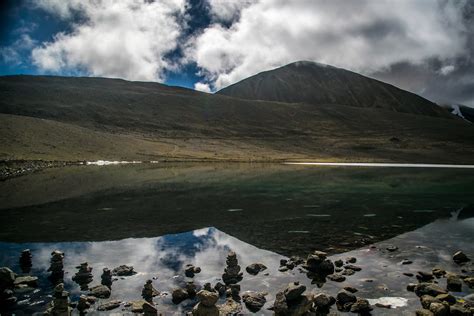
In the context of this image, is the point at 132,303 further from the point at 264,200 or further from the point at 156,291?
the point at 264,200

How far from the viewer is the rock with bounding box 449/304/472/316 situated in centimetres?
1340

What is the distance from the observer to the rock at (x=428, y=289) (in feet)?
50.3

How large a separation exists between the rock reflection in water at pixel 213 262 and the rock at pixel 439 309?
987 millimetres

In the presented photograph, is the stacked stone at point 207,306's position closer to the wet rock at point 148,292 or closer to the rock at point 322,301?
the wet rock at point 148,292

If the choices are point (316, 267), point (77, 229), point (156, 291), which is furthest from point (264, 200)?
point (156, 291)

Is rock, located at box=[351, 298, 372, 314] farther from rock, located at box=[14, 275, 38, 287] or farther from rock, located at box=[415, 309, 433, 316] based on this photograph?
rock, located at box=[14, 275, 38, 287]

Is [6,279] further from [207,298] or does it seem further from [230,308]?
[230,308]

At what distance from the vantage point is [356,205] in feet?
131

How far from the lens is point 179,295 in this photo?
15.2m

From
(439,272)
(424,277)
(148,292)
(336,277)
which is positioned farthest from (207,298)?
(439,272)

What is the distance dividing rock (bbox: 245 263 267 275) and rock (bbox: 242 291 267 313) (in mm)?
2942

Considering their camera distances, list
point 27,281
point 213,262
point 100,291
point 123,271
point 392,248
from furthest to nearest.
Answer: point 392,248
point 213,262
point 123,271
point 27,281
point 100,291

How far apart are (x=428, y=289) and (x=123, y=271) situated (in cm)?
1318

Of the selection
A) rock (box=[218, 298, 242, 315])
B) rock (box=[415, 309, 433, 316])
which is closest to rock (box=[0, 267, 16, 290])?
rock (box=[218, 298, 242, 315])
